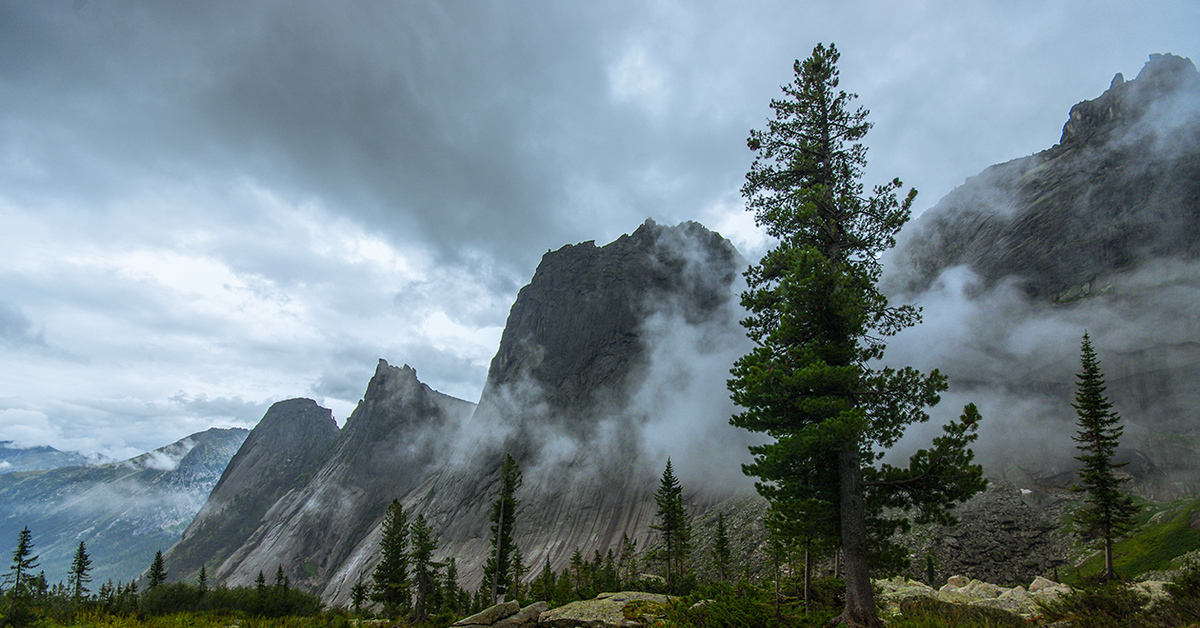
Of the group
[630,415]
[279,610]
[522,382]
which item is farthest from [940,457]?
[522,382]

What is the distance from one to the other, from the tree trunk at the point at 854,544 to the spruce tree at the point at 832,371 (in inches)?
1.1

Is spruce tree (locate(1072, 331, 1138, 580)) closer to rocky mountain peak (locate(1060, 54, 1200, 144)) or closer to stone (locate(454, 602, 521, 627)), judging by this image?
stone (locate(454, 602, 521, 627))

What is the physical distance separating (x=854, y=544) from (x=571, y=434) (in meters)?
144

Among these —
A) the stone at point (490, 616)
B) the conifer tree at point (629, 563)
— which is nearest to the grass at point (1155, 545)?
the conifer tree at point (629, 563)

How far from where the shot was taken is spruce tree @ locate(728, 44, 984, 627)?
41.2 ft

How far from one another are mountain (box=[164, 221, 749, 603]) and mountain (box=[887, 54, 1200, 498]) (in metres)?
→ 65.0

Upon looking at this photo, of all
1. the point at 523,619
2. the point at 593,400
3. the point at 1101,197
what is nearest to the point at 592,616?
the point at 523,619

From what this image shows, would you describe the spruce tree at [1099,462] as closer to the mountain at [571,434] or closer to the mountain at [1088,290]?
Result: the mountain at [1088,290]

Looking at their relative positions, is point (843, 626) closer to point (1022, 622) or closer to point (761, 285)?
point (1022, 622)

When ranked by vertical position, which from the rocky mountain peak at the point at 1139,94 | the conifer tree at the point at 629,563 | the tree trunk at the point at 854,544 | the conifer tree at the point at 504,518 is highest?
the rocky mountain peak at the point at 1139,94

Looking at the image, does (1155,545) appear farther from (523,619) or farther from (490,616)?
(490,616)

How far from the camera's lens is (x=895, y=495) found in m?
13.7

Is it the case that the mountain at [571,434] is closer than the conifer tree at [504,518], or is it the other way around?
the conifer tree at [504,518]

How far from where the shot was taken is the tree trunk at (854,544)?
11797 mm
